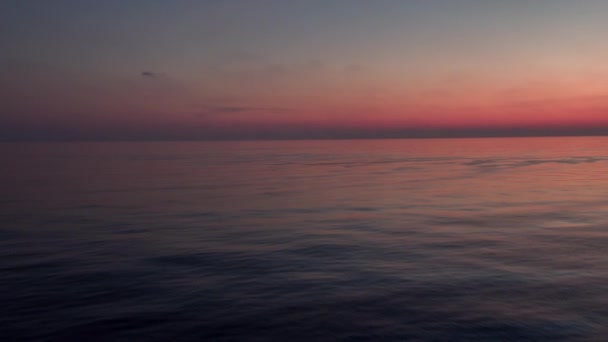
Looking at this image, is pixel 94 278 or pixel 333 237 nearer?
pixel 94 278

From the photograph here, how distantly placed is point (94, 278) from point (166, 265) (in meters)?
1.85

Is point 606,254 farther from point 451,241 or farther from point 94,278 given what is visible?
point 94,278

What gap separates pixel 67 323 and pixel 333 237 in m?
9.58

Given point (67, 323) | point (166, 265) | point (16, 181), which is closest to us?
point (67, 323)

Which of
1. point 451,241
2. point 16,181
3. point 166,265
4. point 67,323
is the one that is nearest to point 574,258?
point 451,241

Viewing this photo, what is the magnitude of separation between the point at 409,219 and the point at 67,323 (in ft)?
47.3

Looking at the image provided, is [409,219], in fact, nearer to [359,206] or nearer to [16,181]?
[359,206]

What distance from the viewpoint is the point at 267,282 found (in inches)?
448

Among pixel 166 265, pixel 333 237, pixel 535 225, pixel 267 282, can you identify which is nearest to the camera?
pixel 267 282

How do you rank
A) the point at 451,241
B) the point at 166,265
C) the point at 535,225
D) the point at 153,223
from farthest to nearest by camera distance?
the point at 153,223 → the point at 535,225 → the point at 451,241 → the point at 166,265

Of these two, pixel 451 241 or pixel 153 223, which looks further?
pixel 153 223

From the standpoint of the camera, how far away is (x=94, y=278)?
11.7 m

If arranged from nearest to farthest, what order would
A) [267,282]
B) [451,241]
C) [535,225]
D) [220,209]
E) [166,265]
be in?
1. [267,282]
2. [166,265]
3. [451,241]
4. [535,225]
5. [220,209]

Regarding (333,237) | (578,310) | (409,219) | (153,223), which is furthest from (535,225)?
(153,223)
